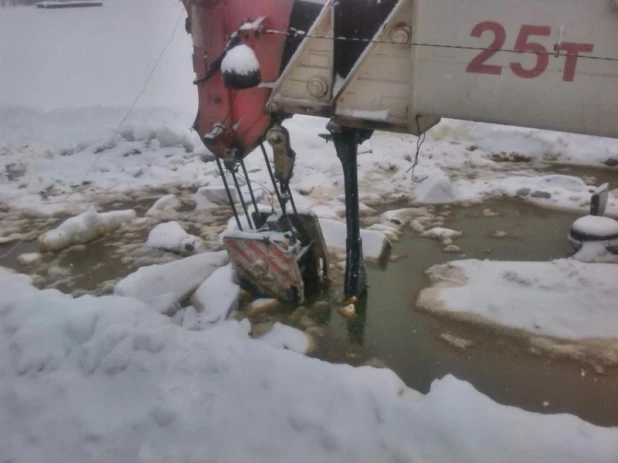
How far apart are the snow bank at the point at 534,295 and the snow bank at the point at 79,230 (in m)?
3.58

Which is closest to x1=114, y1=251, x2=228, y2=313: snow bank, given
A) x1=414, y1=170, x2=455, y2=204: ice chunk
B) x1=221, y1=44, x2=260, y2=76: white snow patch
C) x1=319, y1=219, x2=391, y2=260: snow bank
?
x1=319, y1=219, x2=391, y2=260: snow bank

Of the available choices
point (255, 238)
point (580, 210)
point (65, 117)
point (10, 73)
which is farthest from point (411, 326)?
point (10, 73)

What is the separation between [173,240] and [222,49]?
2613 millimetres

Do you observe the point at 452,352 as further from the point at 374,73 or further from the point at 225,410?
the point at 374,73

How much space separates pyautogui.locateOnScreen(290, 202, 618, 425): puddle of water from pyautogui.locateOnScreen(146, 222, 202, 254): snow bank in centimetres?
189

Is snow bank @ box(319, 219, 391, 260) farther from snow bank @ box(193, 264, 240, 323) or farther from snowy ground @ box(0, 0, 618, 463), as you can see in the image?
snow bank @ box(193, 264, 240, 323)

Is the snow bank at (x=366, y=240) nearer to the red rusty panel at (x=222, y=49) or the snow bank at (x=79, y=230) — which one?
the red rusty panel at (x=222, y=49)

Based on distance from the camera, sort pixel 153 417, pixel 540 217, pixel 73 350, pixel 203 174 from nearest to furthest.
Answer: pixel 153 417 < pixel 73 350 < pixel 540 217 < pixel 203 174

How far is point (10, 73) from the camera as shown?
38.9ft

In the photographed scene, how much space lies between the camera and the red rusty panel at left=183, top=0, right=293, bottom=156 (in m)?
3.33

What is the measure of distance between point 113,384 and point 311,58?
240 cm

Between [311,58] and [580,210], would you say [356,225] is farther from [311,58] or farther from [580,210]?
[580,210]

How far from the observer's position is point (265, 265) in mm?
4371

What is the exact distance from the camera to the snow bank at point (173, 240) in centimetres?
558
